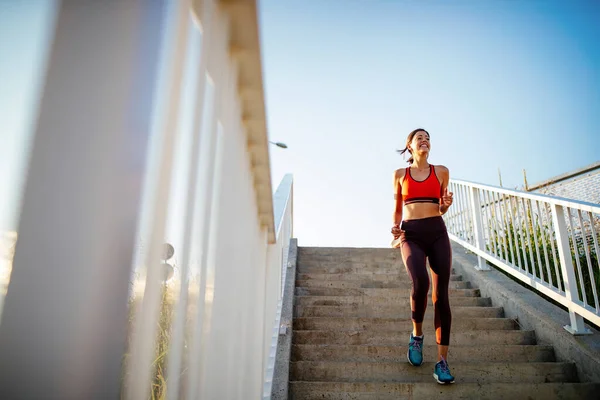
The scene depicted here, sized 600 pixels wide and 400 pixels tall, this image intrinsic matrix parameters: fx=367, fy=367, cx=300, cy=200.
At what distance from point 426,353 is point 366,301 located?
3.52 ft

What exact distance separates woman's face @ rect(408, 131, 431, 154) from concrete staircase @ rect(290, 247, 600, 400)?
1.66 m

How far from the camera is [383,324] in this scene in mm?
3584

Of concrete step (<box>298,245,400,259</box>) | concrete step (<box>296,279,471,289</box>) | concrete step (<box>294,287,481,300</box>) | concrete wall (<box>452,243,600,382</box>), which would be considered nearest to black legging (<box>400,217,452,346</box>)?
concrete wall (<box>452,243,600,382</box>)

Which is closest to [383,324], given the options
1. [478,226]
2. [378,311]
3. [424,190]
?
[378,311]

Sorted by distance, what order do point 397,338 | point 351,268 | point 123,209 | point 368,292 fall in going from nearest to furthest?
1. point 123,209
2. point 397,338
3. point 368,292
4. point 351,268

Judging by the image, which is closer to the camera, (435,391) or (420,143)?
(435,391)

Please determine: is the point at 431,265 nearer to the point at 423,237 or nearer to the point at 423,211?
the point at 423,237

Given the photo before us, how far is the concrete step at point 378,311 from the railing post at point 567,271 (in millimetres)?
868

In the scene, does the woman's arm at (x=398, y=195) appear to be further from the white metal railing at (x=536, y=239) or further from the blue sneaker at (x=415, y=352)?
the white metal railing at (x=536, y=239)

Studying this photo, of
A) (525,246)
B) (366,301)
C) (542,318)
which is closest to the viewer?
(542,318)

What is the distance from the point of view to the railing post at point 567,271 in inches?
114

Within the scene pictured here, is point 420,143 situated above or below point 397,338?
above

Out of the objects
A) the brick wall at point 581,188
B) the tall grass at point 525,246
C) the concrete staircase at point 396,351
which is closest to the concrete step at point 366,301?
the concrete staircase at point 396,351

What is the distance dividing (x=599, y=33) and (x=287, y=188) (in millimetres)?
9069
